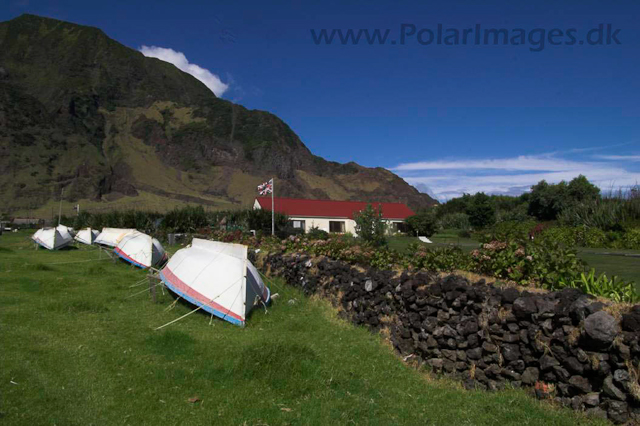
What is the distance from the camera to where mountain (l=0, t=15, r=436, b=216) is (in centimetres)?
10411

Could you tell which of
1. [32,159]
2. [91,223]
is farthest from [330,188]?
[91,223]

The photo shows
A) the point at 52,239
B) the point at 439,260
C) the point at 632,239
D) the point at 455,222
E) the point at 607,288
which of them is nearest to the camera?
the point at 607,288

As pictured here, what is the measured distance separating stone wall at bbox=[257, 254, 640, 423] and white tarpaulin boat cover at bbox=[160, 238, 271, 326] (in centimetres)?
297

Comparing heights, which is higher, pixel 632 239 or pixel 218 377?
pixel 632 239

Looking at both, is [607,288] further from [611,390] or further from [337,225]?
[337,225]

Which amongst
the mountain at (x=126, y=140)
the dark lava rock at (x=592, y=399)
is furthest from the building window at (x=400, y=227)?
the mountain at (x=126, y=140)

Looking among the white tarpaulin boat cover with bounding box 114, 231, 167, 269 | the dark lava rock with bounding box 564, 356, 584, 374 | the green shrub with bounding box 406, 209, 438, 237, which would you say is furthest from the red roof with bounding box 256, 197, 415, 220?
the dark lava rock with bounding box 564, 356, 584, 374

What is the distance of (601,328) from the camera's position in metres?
4.57

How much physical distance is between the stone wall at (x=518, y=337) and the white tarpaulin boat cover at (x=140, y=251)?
1406cm

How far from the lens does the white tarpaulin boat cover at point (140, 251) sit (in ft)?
64.5

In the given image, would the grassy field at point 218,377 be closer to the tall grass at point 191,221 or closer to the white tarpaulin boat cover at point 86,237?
the white tarpaulin boat cover at point 86,237

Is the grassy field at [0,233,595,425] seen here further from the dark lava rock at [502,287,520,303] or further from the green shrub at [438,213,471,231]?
the green shrub at [438,213,471,231]

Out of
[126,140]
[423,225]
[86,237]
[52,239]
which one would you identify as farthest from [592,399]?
[126,140]

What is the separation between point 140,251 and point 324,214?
34384 mm
